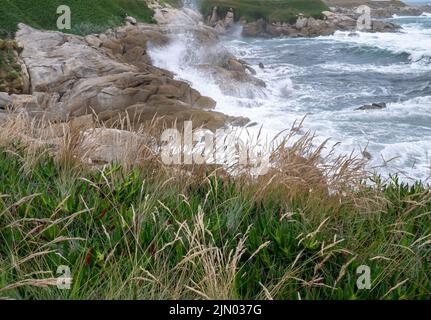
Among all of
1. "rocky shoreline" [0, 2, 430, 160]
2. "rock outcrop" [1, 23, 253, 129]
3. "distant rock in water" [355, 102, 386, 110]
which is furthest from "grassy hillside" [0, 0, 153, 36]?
"distant rock in water" [355, 102, 386, 110]

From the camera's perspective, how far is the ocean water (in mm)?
14312

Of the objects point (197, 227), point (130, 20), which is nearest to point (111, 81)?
point (197, 227)

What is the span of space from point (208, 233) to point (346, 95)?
20816 millimetres

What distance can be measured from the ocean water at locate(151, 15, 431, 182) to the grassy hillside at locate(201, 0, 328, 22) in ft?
80.6

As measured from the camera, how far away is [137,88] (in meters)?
16.2

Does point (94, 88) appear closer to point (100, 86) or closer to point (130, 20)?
point (100, 86)

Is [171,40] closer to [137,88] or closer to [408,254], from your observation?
[137,88]

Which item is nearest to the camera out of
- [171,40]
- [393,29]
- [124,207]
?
[124,207]

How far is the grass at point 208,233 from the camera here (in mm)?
2701

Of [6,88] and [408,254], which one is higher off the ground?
[408,254]

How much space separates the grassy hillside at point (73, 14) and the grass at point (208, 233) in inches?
837
